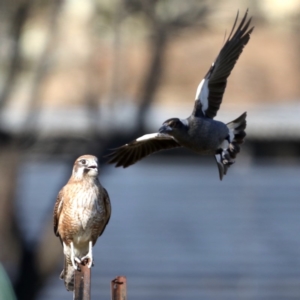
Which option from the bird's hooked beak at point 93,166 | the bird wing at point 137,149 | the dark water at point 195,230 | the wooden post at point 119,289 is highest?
the dark water at point 195,230

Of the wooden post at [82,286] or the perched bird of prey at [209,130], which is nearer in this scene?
the wooden post at [82,286]

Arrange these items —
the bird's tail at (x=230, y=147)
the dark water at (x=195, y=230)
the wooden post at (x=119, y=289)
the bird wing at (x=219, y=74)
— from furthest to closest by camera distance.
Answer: the dark water at (x=195, y=230) < the bird wing at (x=219, y=74) < the bird's tail at (x=230, y=147) < the wooden post at (x=119, y=289)

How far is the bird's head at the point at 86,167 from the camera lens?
4.88 meters

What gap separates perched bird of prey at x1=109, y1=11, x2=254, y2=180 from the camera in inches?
208

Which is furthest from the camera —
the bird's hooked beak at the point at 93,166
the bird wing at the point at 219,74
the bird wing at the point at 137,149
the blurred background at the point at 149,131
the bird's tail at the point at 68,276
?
the blurred background at the point at 149,131

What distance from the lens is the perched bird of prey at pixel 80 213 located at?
5.05 metres

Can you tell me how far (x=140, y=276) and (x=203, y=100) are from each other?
11.3 meters

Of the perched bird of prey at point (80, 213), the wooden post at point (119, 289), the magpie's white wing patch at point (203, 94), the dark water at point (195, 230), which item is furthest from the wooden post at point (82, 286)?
the dark water at point (195, 230)

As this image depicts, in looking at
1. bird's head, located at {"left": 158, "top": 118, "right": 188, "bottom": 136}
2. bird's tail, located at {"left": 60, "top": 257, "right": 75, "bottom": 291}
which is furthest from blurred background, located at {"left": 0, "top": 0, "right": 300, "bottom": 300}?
bird's head, located at {"left": 158, "top": 118, "right": 188, "bottom": 136}

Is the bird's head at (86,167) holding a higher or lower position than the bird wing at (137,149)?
lower

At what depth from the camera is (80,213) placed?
511 centimetres

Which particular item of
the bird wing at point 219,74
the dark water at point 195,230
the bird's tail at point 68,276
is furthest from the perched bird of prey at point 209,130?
the dark water at point 195,230

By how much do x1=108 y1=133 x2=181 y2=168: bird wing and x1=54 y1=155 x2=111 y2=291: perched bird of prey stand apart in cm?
22

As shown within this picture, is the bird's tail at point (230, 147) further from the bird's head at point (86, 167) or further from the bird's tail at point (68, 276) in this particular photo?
the bird's tail at point (68, 276)
